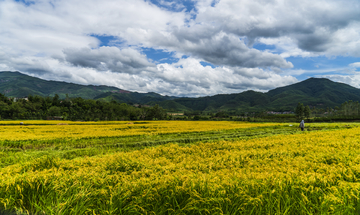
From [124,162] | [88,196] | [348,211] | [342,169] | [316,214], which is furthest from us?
[124,162]

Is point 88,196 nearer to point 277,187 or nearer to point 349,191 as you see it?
point 277,187

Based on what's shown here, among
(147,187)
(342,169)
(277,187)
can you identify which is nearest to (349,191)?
(277,187)

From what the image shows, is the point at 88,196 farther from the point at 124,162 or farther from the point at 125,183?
the point at 124,162

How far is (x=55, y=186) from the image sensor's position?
358 centimetres

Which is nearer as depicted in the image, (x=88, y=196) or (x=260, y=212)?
(x=260, y=212)

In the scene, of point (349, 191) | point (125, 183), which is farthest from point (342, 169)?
point (125, 183)

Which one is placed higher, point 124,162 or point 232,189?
point 232,189

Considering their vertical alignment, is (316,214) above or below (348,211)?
below

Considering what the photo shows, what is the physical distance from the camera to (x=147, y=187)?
3.62 meters

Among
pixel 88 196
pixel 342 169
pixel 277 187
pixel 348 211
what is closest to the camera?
pixel 348 211

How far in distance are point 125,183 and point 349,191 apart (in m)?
4.97

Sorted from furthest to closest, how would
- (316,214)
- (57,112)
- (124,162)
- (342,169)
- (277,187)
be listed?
(57,112)
(124,162)
(342,169)
(277,187)
(316,214)

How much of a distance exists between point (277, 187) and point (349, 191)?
4.93 ft

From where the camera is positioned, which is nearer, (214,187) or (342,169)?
(214,187)
